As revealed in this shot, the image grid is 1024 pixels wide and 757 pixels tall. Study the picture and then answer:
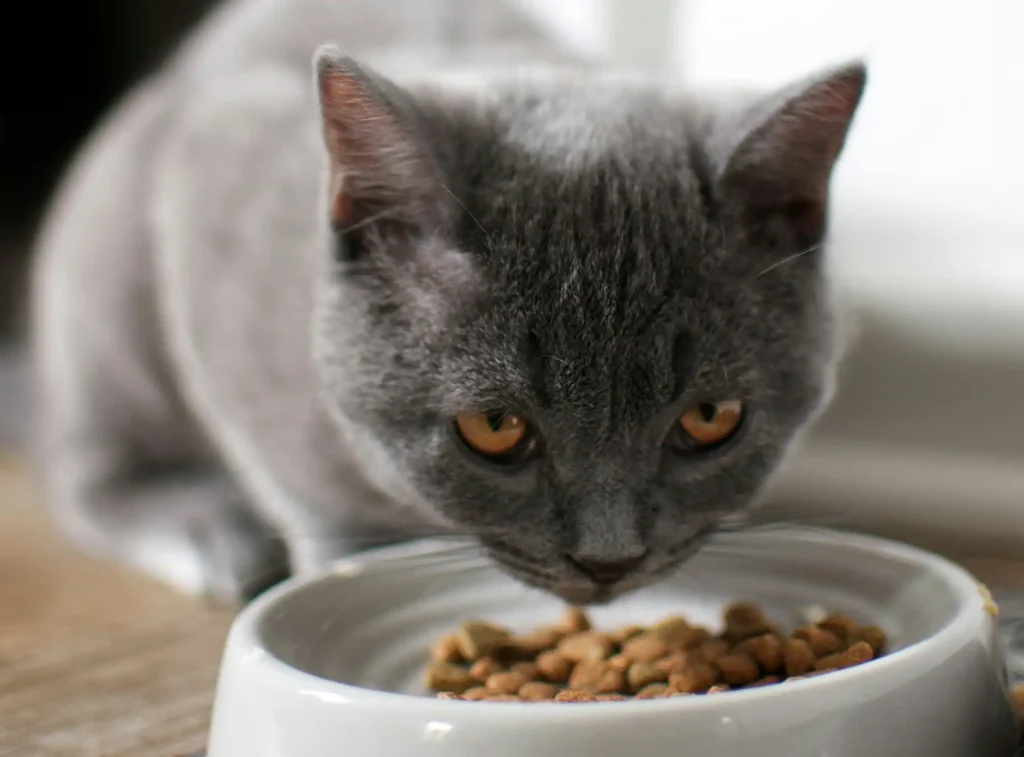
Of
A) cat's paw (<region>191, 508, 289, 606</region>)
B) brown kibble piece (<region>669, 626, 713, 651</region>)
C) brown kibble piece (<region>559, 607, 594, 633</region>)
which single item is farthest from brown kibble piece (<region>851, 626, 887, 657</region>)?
cat's paw (<region>191, 508, 289, 606</region>)

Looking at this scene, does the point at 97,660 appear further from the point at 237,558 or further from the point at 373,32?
the point at 373,32

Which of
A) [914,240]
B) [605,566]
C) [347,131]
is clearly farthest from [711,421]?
[914,240]

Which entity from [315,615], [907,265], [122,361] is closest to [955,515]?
[907,265]

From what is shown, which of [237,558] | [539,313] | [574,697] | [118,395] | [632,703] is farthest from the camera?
[118,395]

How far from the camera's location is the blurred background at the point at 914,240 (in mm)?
1502

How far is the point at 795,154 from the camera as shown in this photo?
907 mm

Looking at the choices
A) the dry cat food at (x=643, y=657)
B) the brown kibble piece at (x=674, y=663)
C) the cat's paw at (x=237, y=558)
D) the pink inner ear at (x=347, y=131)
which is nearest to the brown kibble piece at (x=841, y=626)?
the dry cat food at (x=643, y=657)

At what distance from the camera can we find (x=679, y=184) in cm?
92

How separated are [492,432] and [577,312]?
0.11 meters

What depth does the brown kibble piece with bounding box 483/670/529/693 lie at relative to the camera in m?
0.81

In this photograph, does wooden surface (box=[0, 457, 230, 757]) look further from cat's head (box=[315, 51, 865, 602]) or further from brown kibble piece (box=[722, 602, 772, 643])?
brown kibble piece (box=[722, 602, 772, 643])

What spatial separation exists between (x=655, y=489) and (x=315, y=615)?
0.26 metres

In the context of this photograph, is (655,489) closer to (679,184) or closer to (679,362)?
(679,362)

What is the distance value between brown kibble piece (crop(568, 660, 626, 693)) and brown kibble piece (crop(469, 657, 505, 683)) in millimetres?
57
